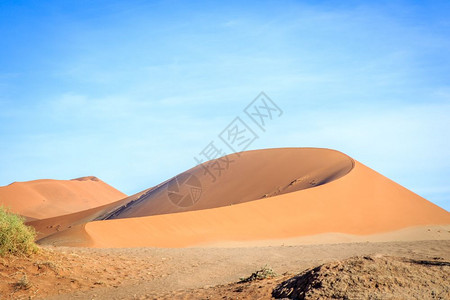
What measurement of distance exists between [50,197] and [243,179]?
30592 mm

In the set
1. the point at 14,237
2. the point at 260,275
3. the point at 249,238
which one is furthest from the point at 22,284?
the point at 249,238

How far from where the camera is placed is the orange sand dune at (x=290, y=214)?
16.5 meters

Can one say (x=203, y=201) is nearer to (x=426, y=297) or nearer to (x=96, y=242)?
(x=96, y=242)

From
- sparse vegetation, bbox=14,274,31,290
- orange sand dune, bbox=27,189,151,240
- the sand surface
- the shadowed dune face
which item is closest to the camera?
the sand surface

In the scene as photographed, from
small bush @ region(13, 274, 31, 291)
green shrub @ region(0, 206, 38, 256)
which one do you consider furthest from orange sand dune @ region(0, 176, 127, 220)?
small bush @ region(13, 274, 31, 291)

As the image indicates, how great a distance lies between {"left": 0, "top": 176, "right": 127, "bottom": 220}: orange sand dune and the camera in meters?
47.5

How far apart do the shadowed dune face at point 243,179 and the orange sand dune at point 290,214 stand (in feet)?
0.30

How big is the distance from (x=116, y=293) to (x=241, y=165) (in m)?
23.4

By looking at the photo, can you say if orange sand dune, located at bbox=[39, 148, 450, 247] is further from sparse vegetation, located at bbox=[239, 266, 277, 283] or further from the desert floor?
sparse vegetation, located at bbox=[239, 266, 277, 283]

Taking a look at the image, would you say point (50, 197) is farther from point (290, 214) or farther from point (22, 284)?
point (22, 284)

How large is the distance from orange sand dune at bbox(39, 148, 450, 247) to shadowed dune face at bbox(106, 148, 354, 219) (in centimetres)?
9

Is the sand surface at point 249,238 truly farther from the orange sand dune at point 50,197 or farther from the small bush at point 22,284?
the orange sand dune at point 50,197

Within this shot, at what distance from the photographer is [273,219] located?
19.1 m

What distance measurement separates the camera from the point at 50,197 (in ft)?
171
